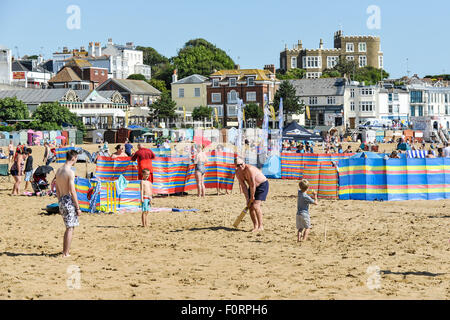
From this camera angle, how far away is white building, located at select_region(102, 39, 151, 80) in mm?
128000

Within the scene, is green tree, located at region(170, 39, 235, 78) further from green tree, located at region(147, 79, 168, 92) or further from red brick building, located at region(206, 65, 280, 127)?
red brick building, located at region(206, 65, 280, 127)

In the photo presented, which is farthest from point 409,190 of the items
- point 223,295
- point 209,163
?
point 223,295

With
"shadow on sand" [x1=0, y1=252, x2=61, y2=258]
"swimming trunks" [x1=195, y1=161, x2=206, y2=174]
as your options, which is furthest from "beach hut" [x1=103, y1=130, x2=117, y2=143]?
"shadow on sand" [x1=0, y1=252, x2=61, y2=258]

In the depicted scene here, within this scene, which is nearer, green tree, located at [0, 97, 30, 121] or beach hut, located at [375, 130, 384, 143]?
beach hut, located at [375, 130, 384, 143]

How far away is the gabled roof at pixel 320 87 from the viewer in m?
91.2

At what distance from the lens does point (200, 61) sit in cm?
11088

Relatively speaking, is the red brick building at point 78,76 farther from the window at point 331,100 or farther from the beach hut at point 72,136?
the beach hut at point 72,136

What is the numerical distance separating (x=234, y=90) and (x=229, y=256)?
74482mm

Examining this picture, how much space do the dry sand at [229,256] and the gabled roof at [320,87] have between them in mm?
74955

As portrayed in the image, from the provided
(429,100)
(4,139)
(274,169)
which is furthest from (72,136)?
(429,100)

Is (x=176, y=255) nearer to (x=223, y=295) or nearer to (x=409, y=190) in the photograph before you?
(x=223, y=295)

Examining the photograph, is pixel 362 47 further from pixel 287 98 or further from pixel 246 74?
pixel 287 98

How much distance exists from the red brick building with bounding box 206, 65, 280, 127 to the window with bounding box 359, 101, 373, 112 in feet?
46.0

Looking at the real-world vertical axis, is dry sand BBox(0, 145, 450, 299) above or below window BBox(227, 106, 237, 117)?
below
